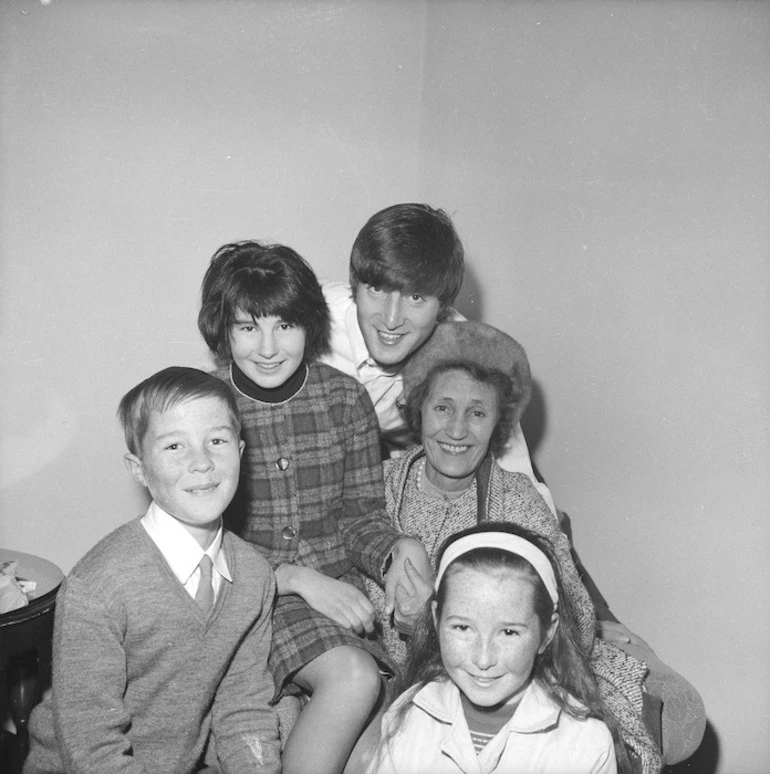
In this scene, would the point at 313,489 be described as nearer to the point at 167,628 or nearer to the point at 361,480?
the point at 361,480

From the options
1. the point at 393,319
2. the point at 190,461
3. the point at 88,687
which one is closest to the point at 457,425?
the point at 393,319

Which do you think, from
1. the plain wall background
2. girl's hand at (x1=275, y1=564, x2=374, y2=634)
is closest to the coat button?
girl's hand at (x1=275, y1=564, x2=374, y2=634)

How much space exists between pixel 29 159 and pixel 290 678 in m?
1.80

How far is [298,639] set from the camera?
81.0 inches

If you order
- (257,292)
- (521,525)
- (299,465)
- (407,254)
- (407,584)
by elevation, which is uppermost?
(407,254)

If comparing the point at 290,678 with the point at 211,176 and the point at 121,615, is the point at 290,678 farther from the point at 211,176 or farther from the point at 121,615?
the point at 211,176

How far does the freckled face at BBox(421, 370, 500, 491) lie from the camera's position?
2406mm

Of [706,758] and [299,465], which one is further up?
[299,465]

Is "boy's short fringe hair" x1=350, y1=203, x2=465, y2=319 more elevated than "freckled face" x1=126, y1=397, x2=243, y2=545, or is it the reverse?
"boy's short fringe hair" x1=350, y1=203, x2=465, y2=319

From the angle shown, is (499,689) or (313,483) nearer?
(499,689)

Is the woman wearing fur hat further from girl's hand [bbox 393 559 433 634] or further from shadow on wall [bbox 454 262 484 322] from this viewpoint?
shadow on wall [bbox 454 262 484 322]

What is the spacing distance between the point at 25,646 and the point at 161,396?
0.84 m

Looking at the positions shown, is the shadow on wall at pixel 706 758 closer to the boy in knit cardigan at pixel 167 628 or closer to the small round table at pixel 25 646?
the boy in knit cardigan at pixel 167 628

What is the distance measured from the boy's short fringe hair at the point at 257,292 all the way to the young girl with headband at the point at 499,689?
2.37ft
